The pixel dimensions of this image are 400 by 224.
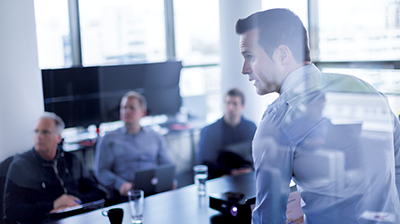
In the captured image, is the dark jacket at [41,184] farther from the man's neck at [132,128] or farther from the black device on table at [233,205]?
the black device on table at [233,205]

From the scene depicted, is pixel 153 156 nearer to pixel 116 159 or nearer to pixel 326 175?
pixel 116 159

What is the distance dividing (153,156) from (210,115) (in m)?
1.36

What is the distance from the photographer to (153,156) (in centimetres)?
319

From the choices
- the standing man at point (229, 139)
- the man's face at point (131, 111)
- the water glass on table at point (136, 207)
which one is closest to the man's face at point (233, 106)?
the standing man at point (229, 139)

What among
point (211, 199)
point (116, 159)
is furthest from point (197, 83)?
point (211, 199)

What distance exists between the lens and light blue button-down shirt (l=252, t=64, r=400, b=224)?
1096mm

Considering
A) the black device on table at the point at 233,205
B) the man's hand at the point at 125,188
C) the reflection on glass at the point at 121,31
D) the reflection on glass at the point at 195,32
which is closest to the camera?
the black device on table at the point at 233,205

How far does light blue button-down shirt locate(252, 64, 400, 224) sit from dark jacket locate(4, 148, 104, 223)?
1455 millimetres

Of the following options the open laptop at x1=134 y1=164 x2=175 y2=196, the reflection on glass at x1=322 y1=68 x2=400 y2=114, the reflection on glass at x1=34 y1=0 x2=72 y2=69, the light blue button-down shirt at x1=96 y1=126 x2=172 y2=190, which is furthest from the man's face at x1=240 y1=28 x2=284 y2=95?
the reflection on glass at x1=34 y1=0 x2=72 y2=69

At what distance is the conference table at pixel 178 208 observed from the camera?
1509 mm

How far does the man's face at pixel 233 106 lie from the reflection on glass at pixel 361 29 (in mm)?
963

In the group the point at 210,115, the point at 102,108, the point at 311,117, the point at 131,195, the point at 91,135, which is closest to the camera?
the point at 311,117

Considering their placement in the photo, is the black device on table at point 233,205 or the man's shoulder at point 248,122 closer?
the black device on table at point 233,205

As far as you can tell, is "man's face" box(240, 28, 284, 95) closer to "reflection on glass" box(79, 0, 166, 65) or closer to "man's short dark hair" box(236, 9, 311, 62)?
"man's short dark hair" box(236, 9, 311, 62)
